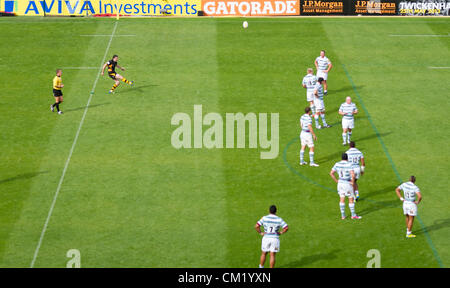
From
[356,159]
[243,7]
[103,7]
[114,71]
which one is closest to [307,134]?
[356,159]

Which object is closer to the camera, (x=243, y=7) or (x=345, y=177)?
(x=345, y=177)

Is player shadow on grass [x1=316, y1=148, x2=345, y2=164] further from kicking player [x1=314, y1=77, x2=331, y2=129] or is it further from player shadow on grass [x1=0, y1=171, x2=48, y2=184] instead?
player shadow on grass [x1=0, y1=171, x2=48, y2=184]

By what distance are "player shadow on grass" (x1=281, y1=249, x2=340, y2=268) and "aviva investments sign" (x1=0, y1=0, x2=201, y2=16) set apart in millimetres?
27770

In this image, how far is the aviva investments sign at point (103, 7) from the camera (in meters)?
46.7

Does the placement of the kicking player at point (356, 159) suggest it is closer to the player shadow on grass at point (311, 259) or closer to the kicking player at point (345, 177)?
the kicking player at point (345, 177)

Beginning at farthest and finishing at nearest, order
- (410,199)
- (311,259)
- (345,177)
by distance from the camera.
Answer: (345,177) < (410,199) < (311,259)

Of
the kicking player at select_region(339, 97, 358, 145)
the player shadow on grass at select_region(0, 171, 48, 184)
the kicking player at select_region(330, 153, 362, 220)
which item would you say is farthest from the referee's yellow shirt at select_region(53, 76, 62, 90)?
the kicking player at select_region(330, 153, 362, 220)

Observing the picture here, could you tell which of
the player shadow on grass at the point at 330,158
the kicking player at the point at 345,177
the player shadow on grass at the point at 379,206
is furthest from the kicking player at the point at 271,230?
the player shadow on grass at the point at 330,158

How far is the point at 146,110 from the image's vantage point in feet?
110

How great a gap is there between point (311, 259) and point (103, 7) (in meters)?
29.6

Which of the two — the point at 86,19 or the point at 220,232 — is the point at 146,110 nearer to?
the point at 220,232

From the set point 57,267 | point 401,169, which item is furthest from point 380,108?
point 57,267

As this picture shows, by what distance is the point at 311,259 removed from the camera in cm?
2258

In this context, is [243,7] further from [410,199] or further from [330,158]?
[410,199]
